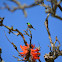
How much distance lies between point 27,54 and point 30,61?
0.21 meters

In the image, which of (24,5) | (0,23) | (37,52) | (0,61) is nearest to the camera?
(24,5)

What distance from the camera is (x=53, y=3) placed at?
4.62 ft

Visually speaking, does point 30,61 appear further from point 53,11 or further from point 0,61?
point 53,11

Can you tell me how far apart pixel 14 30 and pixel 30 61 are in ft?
4.60

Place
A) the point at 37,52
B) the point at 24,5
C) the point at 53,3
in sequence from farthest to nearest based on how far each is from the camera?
the point at 37,52 → the point at 53,3 → the point at 24,5

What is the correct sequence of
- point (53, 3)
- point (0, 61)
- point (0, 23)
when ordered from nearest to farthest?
1. point (53, 3)
2. point (0, 61)
3. point (0, 23)

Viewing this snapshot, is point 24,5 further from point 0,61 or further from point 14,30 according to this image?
point 14,30

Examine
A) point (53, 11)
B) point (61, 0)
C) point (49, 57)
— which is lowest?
point (49, 57)

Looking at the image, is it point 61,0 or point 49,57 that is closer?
point 61,0

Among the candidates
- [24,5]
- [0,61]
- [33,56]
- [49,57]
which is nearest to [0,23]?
[0,61]

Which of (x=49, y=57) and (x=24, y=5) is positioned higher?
(x=24, y=5)

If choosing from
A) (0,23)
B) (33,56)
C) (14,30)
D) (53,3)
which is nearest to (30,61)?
(33,56)

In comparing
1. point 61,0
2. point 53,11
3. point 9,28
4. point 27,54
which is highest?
point 9,28

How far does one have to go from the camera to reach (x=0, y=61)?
2918 millimetres
